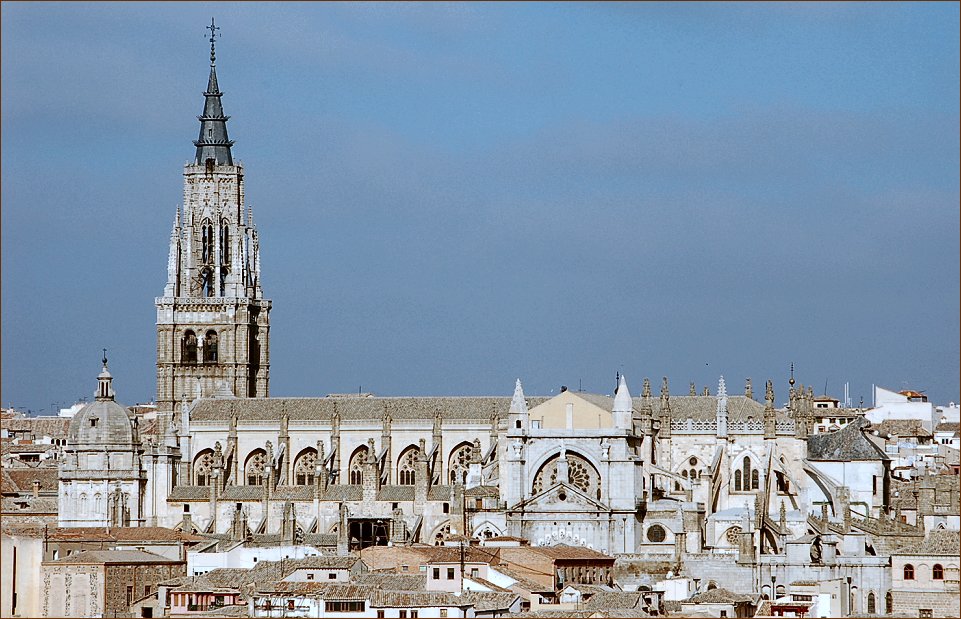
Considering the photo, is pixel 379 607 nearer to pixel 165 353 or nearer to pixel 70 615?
pixel 70 615

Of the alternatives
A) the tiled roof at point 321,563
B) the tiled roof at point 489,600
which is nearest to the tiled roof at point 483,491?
the tiled roof at point 321,563

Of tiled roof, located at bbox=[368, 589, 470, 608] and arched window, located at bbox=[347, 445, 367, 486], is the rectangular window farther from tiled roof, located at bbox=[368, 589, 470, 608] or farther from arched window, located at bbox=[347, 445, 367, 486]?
arched window, located at bbox=[347, 445, 367, 486]

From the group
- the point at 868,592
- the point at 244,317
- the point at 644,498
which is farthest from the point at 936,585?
the point at 244,317

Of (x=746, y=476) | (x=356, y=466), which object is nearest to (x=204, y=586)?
(x=746, y=476)

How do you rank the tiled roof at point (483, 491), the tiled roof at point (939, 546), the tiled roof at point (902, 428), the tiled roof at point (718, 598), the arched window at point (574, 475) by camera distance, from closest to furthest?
the tiled roof at point (718, 598)
the tiled roof at point (939, 546)
the arched window at point (574, 475)
the tiled roof at point (483, 491)
the tiled roof at point (902, 428)

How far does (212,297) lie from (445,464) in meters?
17.9

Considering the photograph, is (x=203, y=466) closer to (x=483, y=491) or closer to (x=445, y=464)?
(x=445, y=464)

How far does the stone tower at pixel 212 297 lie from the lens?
112375 mm

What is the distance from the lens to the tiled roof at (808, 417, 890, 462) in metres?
95.2

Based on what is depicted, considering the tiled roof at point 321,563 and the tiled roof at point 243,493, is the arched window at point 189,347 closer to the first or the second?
the tiled roof at point 243,493

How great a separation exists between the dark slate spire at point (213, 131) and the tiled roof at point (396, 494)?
75.8ft

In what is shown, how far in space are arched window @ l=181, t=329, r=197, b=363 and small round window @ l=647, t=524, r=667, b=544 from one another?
1195 inches

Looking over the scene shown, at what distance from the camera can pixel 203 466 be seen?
10419cm

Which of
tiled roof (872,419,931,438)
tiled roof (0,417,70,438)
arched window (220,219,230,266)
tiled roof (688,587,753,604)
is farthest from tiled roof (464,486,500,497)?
tiled roof (0,417,70,438)
